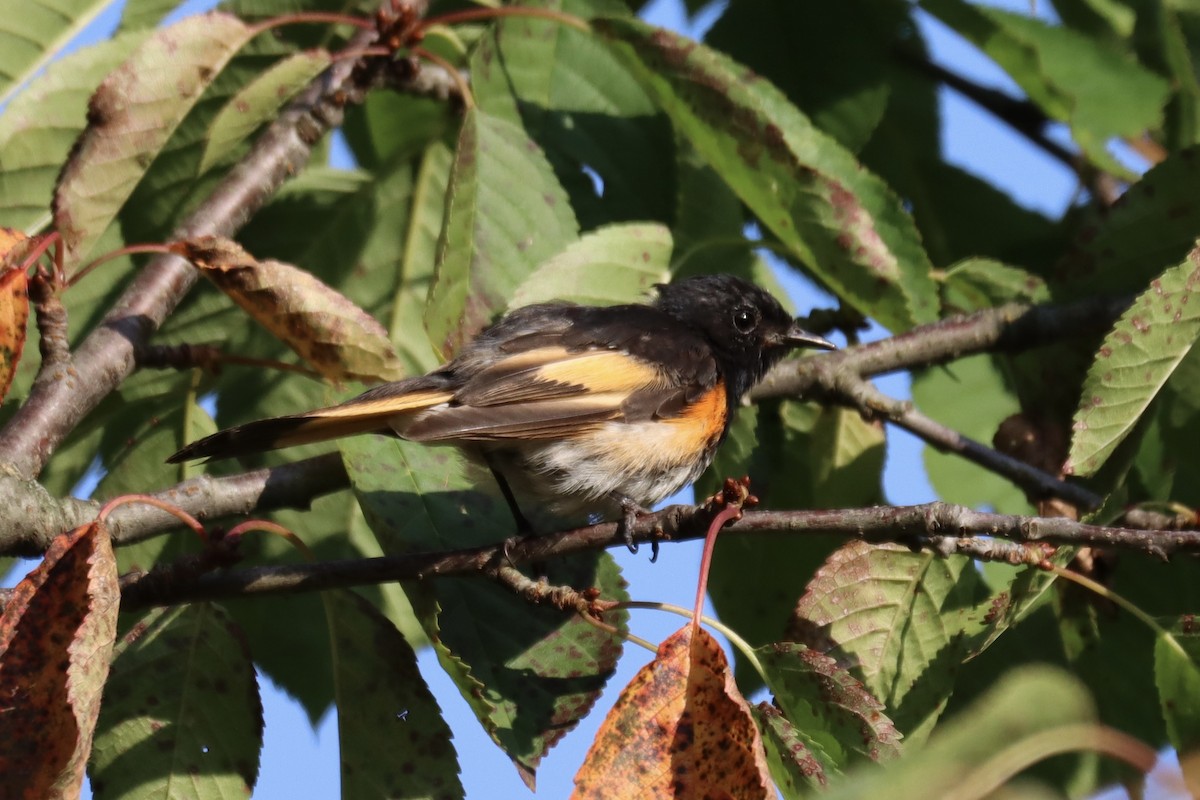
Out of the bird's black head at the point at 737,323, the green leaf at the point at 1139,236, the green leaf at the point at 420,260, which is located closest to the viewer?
the green leaf at the point at 1139,236

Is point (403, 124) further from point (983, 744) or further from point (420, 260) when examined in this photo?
point (983, 744)

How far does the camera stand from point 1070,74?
3238mm

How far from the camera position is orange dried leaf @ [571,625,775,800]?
1.85m

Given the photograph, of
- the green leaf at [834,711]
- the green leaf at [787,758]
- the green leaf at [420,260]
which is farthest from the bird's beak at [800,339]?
the green leaf at [787,758]

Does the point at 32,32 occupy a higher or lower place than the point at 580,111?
higher

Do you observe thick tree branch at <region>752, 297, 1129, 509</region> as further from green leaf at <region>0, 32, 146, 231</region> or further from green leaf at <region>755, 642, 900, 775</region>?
green leaf at <region>0, 32, 146, 231</region>

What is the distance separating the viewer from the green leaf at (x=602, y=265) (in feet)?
10.1

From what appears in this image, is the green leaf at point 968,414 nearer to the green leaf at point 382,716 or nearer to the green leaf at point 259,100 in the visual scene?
the green leaf at point 382,716

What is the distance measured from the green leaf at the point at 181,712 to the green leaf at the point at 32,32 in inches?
64.3

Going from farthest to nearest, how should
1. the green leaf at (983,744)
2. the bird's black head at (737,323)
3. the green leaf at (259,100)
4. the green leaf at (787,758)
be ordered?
1. the bird's black head at (737,323)
2. the green leaf at (259,100)
3. the green leaf at (787,758)
4. the green leaf at (983,744)

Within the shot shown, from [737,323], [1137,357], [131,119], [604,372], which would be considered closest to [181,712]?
[131,119]

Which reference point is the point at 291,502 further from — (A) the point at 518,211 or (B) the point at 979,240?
(B) the point at 979,240

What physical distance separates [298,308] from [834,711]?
135cm

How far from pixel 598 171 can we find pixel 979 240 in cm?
147
